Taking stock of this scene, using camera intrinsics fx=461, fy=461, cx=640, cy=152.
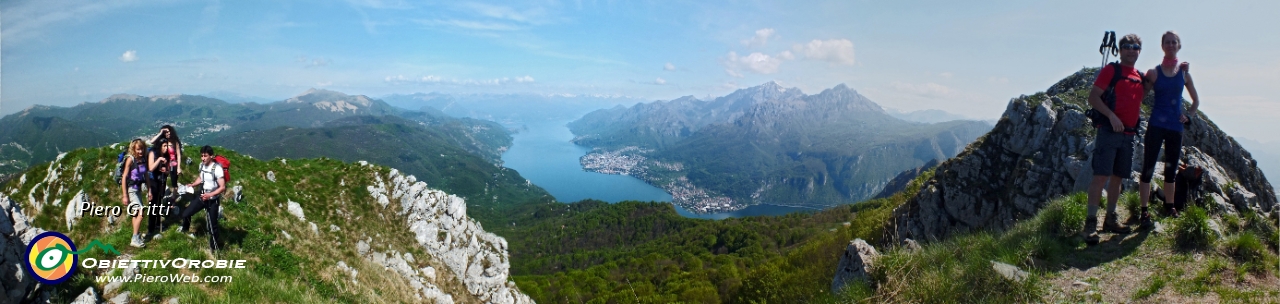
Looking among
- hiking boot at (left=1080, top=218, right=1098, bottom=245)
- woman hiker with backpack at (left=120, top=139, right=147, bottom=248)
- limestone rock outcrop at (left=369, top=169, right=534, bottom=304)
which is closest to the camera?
hiking boot at (left=1080, top=218, right=1098, bottom=245)

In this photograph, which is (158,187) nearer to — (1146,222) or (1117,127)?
(1117,127)

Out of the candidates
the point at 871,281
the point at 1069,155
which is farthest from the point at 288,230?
the point at 1069,155

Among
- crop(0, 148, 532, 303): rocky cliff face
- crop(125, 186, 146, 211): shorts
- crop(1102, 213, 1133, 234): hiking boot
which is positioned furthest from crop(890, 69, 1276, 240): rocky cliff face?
crop(125, 186, 146, 211): shorts

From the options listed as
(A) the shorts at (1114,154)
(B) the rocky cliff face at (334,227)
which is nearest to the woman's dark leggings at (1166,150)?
(A) the shorts at (1114,154)

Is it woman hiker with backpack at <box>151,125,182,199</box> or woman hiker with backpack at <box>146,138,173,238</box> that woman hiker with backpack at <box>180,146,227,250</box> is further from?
woman hiker with backpack at <box>151,125,182,199</box>

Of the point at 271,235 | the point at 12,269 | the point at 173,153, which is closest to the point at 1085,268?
the point at 12,269
